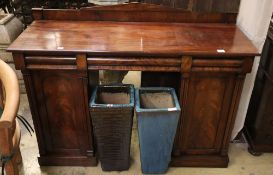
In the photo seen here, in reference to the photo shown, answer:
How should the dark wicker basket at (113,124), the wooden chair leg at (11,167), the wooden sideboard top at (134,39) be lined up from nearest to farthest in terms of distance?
1. the wooden chair leg at (11,167)
2. the wooden sideboard top at (134,39)
3. the dark wicker basket at (113,124)

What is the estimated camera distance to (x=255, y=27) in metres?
1.64

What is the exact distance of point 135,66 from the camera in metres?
1.48

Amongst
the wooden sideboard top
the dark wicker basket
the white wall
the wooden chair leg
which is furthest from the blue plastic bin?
the wooden chair leg

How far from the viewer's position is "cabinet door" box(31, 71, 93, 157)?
5.10 feet

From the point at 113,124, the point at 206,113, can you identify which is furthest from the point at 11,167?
the point at 206,113

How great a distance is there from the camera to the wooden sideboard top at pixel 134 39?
1.44 m

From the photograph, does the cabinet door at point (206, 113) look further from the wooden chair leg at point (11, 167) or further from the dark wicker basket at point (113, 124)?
the wooden chair leg at point (11, 167)

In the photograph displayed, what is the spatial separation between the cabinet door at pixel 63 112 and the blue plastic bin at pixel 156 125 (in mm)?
339

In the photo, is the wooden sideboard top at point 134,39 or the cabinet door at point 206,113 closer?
the wooden sideboard top at point 134,39

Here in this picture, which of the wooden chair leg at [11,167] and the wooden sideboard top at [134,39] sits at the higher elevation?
the wooden sideboard top at [134,39]

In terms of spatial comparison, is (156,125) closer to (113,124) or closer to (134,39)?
(113,124)

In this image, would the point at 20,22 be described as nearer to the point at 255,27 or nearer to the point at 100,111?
the point at 100,111

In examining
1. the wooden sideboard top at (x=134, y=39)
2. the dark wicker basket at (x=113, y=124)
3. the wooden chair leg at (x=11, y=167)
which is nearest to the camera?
the wooden chair leg at (x=11, y=167)

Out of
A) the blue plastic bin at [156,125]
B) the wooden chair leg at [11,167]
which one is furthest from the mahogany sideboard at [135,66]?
the wooden chair leg at [11,167]
